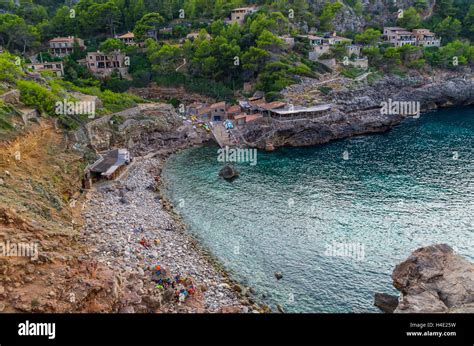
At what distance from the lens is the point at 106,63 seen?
230 ft

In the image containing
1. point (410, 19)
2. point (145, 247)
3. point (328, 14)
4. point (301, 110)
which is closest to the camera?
point (145, 247)

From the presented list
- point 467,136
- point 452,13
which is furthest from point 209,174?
point 452,13

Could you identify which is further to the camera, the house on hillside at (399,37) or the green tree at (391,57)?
the house on hillside at (399,37)

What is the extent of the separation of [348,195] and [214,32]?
50044 mm

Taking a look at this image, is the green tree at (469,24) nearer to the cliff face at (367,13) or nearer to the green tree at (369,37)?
the cliff face at (367,13)

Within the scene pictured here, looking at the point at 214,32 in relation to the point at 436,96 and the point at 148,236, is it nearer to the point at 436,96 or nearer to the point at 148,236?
the point at 436,96

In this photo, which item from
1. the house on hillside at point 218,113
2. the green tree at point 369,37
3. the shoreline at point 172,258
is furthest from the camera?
the green tree at point 369,37

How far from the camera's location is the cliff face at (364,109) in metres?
51.9

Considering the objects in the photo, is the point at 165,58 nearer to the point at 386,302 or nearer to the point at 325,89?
the point at 325,89

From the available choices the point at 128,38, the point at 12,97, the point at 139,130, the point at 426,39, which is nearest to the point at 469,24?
the point at 426,39

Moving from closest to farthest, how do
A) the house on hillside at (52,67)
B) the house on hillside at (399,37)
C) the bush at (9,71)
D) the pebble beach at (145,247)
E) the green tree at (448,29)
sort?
the pebble beach at (145,247) < the bush at (9,71) < the house on hillside at (52,67) < the house on hillside at (399,37) < the green tree at (448,29)

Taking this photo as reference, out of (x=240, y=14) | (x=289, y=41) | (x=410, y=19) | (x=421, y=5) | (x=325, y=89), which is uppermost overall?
(x=421, y=5)

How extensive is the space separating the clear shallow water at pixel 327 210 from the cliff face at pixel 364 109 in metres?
2.74

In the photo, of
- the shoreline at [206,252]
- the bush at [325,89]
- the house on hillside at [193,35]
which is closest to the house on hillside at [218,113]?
the bush at [325,89]
